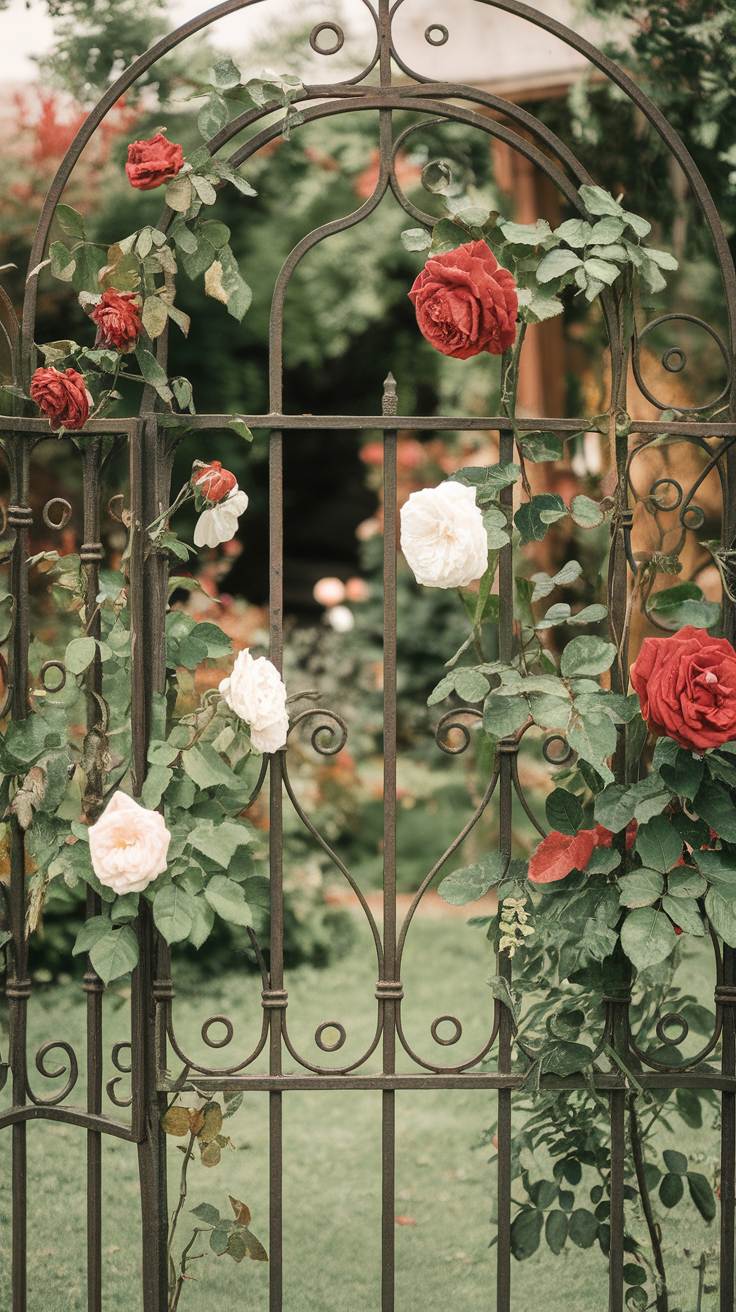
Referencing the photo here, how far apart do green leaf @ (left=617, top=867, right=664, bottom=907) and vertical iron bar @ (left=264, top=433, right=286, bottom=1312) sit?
0.49 m

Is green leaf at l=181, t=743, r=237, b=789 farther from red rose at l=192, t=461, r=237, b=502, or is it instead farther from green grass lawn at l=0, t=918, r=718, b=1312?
green grass lawn at l=0, t=918, r=718, b=1312

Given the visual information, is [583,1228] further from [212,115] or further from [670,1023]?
[212,115]

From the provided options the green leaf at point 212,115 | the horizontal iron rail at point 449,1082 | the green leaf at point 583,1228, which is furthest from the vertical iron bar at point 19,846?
the green leaf at point 583,1228

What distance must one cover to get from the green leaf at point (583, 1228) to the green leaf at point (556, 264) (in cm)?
145

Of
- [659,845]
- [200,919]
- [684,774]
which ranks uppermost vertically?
[684,774]

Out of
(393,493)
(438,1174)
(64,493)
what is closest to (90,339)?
(64,493)

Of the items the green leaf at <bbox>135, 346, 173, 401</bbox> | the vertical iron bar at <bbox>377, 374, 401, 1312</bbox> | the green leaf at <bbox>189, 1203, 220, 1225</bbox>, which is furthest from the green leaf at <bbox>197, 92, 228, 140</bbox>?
the green leaf at <bbox>189, 1203, 220, 1225</bbox>

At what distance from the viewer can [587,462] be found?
4.07m

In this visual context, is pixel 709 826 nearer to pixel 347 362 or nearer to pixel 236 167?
pixel 236 167

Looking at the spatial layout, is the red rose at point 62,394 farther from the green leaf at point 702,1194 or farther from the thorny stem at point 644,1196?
the green leaf at point 702,1194

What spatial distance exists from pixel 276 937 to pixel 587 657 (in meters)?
0.62

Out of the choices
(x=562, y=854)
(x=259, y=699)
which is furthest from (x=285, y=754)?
(x=562, y=854)

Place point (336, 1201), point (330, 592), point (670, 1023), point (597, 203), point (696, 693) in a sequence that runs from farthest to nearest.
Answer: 1. point (330, 592)
2. point (336, 1201)
3. point (670, 1023)
4. point (597, 203)
5. point (696, 693)

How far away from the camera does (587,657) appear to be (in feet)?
4.97
